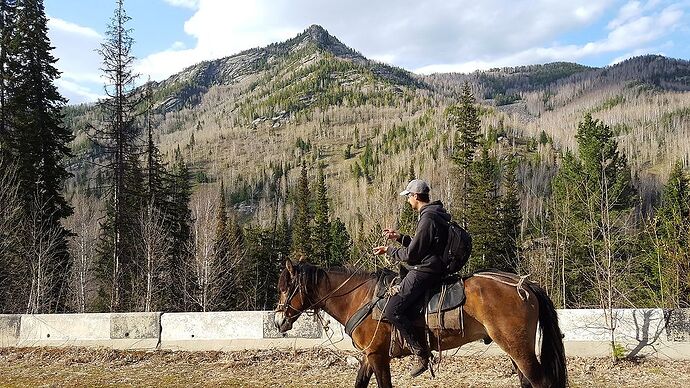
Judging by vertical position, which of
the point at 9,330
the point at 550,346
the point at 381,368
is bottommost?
the point at 9,330

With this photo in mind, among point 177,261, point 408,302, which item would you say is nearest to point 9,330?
point 408,302

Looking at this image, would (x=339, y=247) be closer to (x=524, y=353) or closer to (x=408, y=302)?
(x=408, y=302)

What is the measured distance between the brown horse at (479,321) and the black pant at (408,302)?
0.93 feet

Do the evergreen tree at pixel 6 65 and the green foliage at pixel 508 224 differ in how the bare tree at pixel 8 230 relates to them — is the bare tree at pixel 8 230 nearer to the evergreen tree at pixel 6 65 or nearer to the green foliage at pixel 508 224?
the evergreen tree at pixel 6 65

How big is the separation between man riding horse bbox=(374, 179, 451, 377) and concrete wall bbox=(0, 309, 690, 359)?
13.6 ft

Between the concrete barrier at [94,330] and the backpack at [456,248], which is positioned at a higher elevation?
the backpack at [456,248]

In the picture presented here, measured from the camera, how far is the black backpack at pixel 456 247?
6.52 m

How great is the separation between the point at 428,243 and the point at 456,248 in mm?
386

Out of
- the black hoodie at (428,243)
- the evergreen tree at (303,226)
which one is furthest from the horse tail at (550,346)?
the evergreen tree at (303,226)

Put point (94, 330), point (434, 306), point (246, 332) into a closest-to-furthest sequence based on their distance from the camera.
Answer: point (434, 306) < point (246, 332) < point (94, 330)

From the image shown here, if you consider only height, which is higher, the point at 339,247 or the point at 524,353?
the point at 524,353

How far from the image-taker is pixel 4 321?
43.2 feet

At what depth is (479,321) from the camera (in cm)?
655

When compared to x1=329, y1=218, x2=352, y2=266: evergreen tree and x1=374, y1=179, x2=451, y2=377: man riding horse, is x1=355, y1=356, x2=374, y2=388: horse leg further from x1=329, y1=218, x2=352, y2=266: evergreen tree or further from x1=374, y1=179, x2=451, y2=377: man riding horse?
x1=329, y1=218, x2=352, y2=266: evergreen tree
